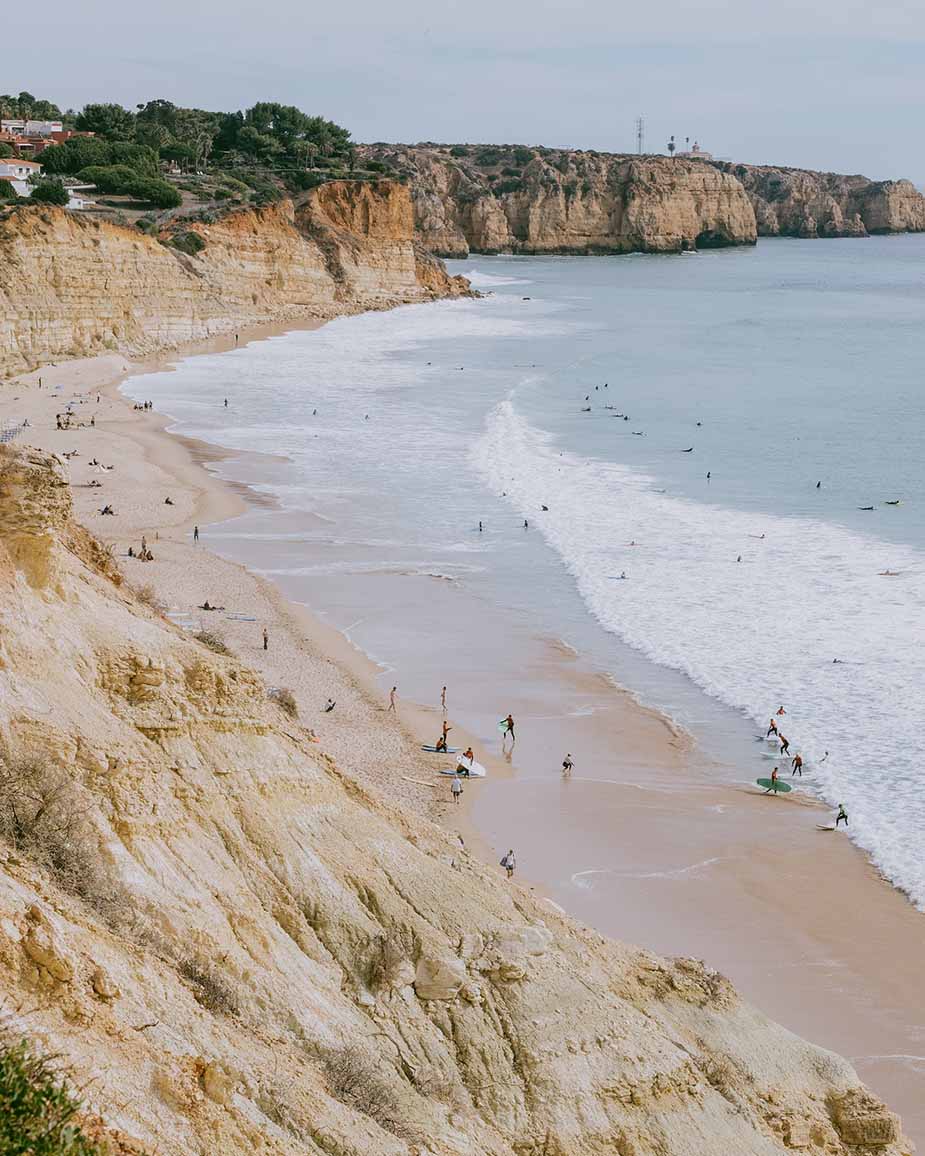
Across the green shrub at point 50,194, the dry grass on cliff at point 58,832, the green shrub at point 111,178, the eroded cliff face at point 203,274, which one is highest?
the green shrub at point 111,178

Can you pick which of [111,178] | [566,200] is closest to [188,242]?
[111,178]

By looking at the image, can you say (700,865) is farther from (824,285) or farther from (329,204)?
(824,285)

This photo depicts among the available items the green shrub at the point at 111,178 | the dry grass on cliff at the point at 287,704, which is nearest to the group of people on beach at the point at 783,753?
the dry grass on cliff at the point at 287,704

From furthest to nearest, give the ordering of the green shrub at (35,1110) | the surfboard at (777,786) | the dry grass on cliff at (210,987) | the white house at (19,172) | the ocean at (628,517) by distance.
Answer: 1. the white house at (19,172)
2. the ocean at (628,517)
3. the surfboard at (777,786)
4. the dry grass on cliff at (210,987)
5. the green shrub at (35,1110)

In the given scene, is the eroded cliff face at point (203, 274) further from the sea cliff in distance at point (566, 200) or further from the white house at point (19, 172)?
the sea cliff in distance at point (566, 200)

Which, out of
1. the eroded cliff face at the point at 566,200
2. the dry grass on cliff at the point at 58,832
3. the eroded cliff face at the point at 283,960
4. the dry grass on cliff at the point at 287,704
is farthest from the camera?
the eroded cliff face at the point at 566,200

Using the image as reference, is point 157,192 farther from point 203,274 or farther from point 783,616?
point 783,616

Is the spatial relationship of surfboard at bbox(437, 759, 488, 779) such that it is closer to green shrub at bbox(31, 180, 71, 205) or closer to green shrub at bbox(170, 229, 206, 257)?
green shrub at bbox(31, 180, 71, 205)

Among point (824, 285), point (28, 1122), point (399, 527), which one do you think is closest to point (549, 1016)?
point (28, 1122)
